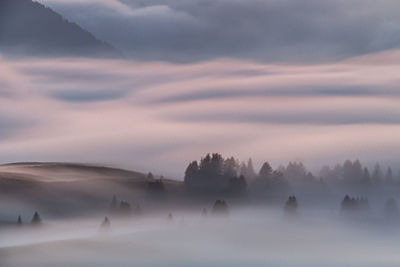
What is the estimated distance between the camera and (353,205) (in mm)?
65375

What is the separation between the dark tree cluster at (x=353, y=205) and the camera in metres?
64.5

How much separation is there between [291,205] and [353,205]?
474 cm

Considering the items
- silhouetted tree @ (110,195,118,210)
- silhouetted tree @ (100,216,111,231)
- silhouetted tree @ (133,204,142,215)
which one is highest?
silhouetted tree @ (110,195,118,210)

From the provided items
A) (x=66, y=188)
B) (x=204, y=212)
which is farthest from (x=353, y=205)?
(x=66, y=188)

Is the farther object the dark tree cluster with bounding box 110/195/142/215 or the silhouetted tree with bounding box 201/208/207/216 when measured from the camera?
the dark tree cluster with bounding box 110/195/142/215

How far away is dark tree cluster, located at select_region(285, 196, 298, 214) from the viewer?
66.7 metres

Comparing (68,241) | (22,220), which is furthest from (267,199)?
(22,220)

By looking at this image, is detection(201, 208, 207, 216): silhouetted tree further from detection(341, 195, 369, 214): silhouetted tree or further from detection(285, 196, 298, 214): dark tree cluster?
detection(341, 195, 369, 214): silhouetted tree

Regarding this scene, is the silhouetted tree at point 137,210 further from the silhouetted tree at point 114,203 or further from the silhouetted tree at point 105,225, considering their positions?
the silhouetted tree at point 105,225

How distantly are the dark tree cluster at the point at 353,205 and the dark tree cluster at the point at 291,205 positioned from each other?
11.6 ft

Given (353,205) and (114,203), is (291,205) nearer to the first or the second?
(353,205)

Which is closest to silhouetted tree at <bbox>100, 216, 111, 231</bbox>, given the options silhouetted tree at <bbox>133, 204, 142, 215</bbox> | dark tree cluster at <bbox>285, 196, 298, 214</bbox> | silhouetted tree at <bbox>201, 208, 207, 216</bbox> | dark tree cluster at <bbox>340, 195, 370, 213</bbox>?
silhouetted tree at <bbox>133, 204, 142, 215</bbox>

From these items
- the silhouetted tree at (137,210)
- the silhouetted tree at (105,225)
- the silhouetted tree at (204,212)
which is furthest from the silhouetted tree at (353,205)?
the silhouetted tree at (105,225)

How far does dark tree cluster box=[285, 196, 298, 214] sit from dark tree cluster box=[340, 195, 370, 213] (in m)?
3.53
